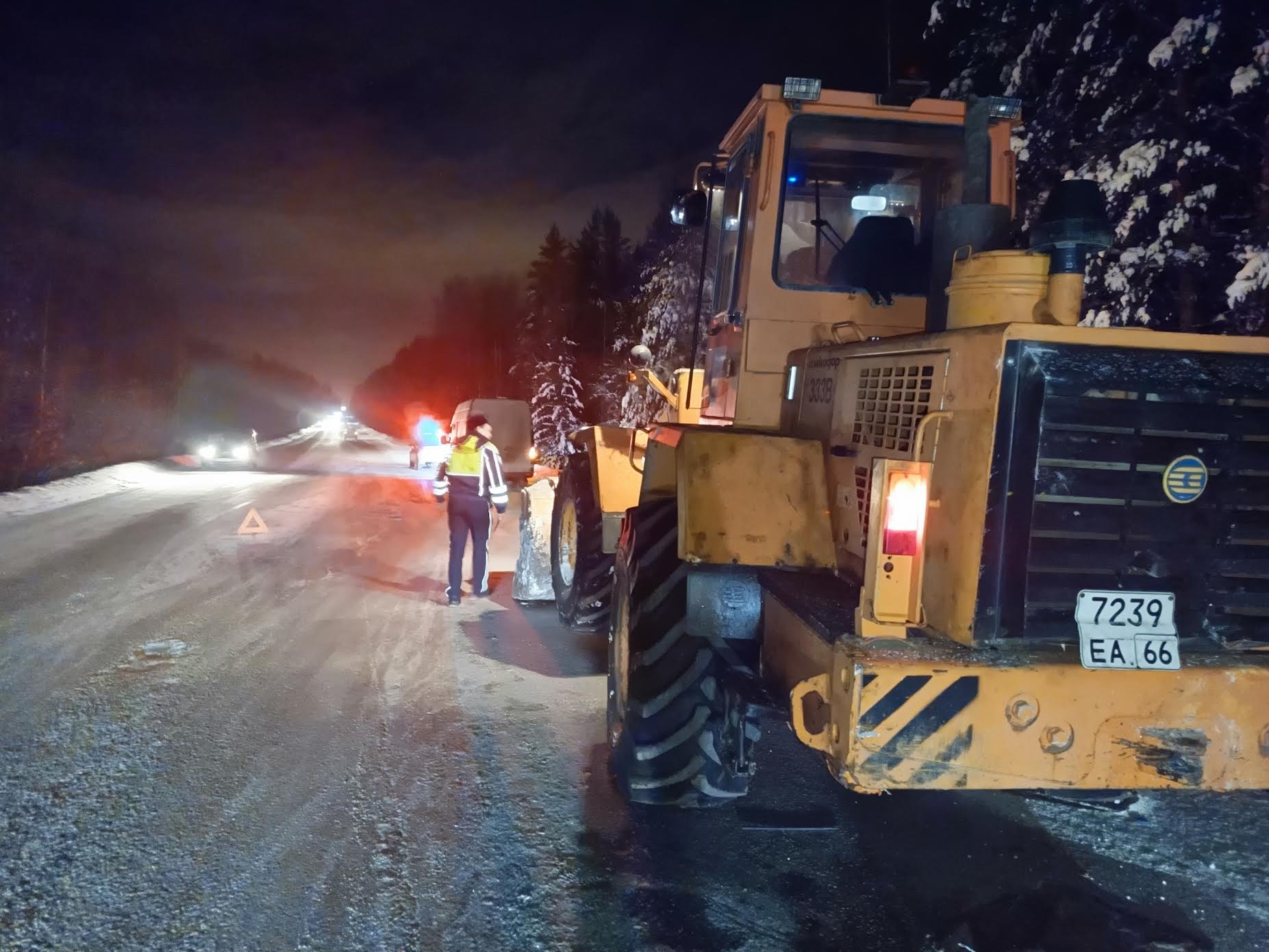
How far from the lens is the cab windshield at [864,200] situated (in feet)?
15.4

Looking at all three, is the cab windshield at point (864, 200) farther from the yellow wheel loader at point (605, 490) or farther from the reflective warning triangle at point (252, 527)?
the reflective warning triangle at point (252, 527)

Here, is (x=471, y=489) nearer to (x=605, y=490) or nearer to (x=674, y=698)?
(x=605, y=490)

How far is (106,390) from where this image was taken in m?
37.7

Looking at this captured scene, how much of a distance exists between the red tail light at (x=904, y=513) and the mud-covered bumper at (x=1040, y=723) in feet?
1.09

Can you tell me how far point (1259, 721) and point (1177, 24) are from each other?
7286 millimetres

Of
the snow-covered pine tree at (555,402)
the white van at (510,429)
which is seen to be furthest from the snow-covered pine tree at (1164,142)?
the snow-covered pine tree at (555,402)

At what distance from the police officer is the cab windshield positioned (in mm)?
4092

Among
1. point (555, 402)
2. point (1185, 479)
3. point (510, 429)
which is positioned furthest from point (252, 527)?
point (555, 402)

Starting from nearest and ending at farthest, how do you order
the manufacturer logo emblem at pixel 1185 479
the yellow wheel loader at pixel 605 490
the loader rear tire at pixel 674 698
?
1. the manufacturer logo emblem at pixel 1185 479
2. the loader rear tire at pixel 674 698
3. the yellow wheel loader at pixel 605 490

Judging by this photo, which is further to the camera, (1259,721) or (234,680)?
(234,680)

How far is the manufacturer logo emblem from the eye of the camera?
9.71 feet

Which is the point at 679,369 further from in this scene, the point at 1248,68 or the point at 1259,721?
the point at 1248,68

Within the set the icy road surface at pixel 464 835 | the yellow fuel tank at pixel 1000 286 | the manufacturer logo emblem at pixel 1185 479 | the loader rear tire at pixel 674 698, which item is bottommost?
the icy road surface at pixel 464 835

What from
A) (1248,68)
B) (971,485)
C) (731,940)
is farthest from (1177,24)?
(731,940)
